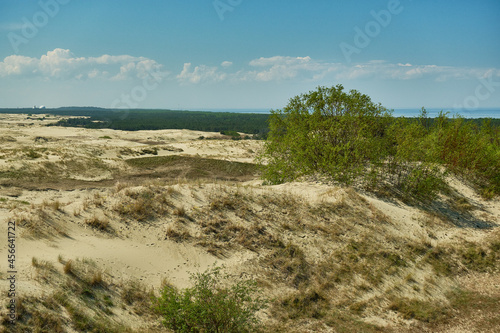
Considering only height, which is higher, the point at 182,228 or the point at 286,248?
the point at 182,228

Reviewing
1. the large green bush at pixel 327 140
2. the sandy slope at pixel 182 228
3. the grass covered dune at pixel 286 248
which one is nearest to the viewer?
the grass covered dune at pixel 286 248

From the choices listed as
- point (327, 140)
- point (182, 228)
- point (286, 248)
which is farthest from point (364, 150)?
point (182, 228)

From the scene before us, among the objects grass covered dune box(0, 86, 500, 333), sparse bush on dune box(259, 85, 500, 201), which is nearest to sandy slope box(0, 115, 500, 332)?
grass covered dune box(0, 86, 500, 333)

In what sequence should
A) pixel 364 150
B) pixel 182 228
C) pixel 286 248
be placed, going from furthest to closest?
pixel 364 150 < pixel 182 228 < pixel 286 248

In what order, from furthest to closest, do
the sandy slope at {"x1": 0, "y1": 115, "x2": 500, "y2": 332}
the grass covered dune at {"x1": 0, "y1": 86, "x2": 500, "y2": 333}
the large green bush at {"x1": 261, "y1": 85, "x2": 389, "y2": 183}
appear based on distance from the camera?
the large green bush at {"x1": 261, "y1": 85, "x2": 389, "y2": 183} < the sandy slope at {"x1": 0, "y1": 115, "x2": 500, "y2": 332} < the grass covered dune at {"x1": 0, "y1": 86, "x2": 500, "y2": 333}

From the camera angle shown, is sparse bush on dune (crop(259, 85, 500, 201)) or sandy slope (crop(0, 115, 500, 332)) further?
sparse bush on dune (crop(259, 85, 500, 201))

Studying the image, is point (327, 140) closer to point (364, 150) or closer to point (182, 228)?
point (364, 150)

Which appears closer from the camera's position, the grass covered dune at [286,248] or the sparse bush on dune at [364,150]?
the grass covered dune at [286,248]

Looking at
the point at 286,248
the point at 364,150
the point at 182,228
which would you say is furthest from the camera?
the point at 364,150

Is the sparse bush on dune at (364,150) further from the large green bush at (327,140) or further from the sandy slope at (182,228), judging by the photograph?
the sandy slope at (182,228)

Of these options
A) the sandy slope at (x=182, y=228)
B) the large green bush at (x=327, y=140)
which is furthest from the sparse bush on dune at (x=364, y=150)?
the sandy slope at (x=182, y=228)

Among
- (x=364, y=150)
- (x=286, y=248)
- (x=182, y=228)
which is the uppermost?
(x=364, y=150)

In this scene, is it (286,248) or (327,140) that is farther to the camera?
(327,140)

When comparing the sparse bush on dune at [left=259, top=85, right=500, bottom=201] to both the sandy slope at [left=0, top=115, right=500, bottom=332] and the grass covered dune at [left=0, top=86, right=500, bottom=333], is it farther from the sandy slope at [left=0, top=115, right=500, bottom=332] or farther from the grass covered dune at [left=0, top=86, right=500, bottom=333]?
the sandy slope at [left=0, top=115, right=500, bottom=332]
